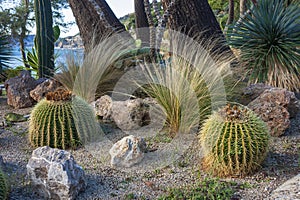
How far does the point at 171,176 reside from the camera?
311cm

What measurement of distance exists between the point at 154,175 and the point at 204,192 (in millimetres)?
526

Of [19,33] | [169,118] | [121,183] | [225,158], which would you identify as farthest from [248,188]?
[19,33]

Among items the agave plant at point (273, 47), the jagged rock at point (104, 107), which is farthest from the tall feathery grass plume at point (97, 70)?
the agave plant at point (273, 47)

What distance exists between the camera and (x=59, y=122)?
372 centimetres

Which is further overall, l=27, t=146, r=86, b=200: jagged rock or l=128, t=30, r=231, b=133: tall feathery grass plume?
l=128, t=30, r=231, b=133: tall feathery grass plume

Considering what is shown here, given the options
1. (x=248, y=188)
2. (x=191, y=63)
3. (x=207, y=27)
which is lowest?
(x=248, y=188)

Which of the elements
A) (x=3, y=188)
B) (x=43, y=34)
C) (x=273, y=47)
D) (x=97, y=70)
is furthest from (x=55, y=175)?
(x=43, y=34)

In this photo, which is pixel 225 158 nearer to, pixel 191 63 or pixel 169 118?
pixel 169 118

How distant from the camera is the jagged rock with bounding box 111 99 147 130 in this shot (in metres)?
4.26

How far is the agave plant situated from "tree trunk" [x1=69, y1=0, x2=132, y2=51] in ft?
7.95

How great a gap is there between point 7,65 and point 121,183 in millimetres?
5362

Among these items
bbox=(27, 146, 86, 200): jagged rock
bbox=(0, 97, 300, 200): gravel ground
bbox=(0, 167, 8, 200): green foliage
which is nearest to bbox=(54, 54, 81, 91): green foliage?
bbox=(0, 97, 300, 200): gravel ground

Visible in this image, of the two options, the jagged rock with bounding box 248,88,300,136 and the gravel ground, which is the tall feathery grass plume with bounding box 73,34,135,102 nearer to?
the gravel ground

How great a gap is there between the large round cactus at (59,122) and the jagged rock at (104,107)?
637 mm
